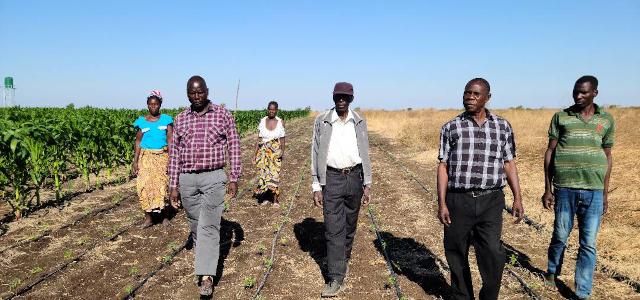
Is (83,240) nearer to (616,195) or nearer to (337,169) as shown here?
(337,169)

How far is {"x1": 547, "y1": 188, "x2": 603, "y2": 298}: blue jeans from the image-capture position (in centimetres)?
402

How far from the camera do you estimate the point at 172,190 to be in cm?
437

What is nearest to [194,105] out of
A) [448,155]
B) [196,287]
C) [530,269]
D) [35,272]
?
[196,287]

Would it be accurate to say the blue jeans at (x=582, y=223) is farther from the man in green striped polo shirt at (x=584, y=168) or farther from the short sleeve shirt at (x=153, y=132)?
the short sleeve shirt at (x=153, y=132)

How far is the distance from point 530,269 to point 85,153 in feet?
32.4

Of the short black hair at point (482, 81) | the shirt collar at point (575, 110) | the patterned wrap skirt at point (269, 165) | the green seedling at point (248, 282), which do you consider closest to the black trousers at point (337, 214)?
the green seedling at point (248, 282)

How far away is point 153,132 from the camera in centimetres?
640

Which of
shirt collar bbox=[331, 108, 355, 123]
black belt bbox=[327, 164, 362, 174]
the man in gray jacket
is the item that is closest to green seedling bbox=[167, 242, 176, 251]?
the man in gray jacket

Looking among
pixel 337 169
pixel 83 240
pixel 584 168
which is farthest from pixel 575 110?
pixel 83 240

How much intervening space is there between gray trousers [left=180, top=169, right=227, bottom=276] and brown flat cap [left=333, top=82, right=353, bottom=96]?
1459 mm

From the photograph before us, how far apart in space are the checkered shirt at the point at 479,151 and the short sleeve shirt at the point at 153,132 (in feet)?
15.1

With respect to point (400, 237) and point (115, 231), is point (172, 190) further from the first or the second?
point (400, 237)

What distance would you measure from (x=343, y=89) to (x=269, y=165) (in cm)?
402

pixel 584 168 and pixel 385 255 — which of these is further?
pixel 385 255
